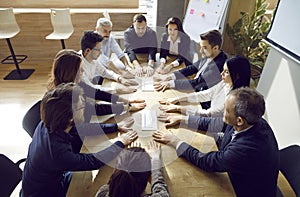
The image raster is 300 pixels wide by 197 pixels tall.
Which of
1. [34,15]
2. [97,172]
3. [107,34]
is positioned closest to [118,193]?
[97,172]

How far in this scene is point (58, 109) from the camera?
1.11 metres

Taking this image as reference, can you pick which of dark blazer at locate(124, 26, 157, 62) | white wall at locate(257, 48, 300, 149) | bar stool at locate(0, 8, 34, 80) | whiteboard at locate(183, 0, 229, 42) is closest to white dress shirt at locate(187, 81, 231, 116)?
white wall at locate(257, 48, 300, 149)

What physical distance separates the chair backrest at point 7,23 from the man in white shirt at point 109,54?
1.86 meters

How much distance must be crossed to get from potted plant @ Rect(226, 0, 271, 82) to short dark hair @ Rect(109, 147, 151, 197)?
2885mm

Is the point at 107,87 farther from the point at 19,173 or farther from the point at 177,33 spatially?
the point at 177,33

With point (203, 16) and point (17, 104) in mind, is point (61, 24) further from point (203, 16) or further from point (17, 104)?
point (203, 16)

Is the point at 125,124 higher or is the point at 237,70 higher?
the point at 237,70

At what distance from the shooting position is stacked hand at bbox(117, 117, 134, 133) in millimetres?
1432

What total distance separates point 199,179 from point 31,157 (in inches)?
33.9

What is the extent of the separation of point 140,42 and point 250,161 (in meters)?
2.07

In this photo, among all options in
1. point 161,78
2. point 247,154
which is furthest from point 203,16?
point 247,154

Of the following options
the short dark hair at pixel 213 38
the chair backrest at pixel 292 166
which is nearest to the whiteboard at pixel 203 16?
the short dark hair at pixel 213 38

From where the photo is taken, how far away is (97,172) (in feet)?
3.81

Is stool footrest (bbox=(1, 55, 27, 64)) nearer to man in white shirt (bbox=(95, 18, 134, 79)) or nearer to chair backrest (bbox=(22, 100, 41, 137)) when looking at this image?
man in white shirt (bbox=(95, 18, 134, 79))
